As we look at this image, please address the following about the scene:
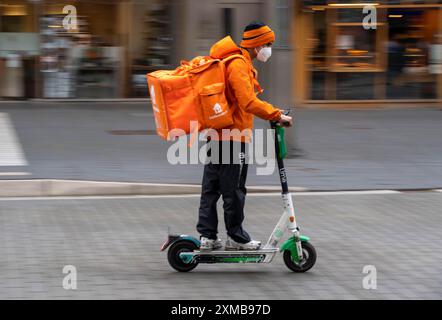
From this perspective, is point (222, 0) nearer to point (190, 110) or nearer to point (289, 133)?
point (289, 133)

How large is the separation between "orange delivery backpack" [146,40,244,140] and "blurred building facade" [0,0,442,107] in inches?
463

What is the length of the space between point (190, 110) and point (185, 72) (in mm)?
269

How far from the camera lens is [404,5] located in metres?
18.5

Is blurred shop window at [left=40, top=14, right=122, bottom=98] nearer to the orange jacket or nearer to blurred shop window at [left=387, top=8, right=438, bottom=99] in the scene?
blurred shop window at [left=387, top=8, right=438, bottom=99]

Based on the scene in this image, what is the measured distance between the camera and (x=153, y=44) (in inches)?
722

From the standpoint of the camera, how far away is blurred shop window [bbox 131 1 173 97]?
18.2 m

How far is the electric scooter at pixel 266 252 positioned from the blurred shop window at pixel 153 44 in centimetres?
1205

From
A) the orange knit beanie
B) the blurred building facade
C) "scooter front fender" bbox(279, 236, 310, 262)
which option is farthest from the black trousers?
the blurred building facade

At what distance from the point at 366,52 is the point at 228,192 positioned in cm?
1274

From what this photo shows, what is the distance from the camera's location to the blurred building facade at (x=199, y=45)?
17891mm
